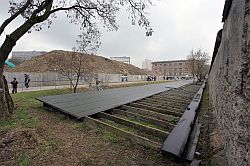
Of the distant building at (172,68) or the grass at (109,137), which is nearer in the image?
the grass at (109,137)

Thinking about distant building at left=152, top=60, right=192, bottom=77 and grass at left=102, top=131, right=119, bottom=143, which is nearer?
grass at left=102, top=131, right=119, bottom=143

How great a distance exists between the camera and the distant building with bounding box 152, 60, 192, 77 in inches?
3897

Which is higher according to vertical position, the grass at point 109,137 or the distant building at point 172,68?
the distant building at point 172,68

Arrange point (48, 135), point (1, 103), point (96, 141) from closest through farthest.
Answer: point (96, 141)
point (48, 135)
point (1, 103)

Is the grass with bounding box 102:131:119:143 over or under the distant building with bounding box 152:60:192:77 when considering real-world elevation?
under

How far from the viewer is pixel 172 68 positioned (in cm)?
10419

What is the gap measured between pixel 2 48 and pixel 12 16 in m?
1.34

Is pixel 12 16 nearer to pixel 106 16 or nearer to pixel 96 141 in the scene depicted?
pixel 106 16

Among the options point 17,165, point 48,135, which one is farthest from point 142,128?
point 17,165

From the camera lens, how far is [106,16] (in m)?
9.02

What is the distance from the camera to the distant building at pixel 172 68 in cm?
9899

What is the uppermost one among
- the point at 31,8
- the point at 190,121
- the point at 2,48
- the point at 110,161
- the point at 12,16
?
the point at 31,8

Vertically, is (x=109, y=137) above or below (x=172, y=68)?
below

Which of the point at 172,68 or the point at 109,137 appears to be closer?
the point at 109,137
